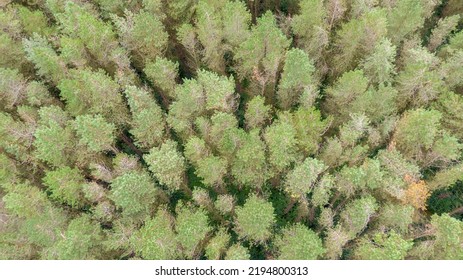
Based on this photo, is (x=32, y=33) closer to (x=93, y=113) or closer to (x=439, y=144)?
(x=93, y=113)

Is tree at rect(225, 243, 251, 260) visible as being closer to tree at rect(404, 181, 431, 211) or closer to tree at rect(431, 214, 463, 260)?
tree at rect(404, 181, 431, 211)

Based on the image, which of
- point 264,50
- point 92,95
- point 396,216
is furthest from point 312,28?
point 92,95

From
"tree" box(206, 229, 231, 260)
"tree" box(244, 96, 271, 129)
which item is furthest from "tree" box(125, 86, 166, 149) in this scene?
"tree" box(206, 229, 231, 260)

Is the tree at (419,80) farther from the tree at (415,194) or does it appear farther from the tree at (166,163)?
the tree at (166,163)

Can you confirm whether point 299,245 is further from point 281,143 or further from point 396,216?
point 281,143

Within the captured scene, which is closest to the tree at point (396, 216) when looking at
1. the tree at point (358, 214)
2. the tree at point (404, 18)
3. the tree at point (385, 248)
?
the tree at point (358, 214)

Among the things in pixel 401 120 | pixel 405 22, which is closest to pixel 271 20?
pixel 405 22
